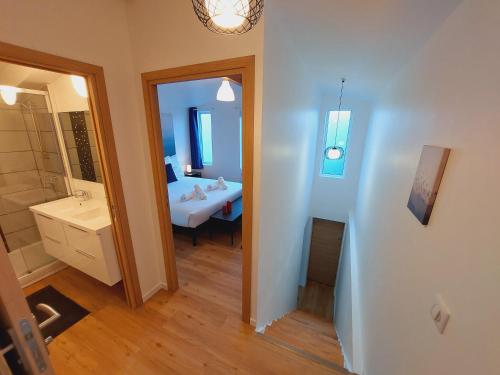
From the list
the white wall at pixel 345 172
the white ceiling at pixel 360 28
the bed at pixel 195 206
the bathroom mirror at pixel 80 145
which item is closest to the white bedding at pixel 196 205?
the bed at pixel 195 206

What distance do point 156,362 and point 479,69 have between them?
2.43 m

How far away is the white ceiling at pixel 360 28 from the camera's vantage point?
1.13 metres

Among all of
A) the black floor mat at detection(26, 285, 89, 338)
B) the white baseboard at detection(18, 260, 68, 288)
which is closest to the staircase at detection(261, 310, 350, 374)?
the black floor mat at detection(26, 285, 89, 338)

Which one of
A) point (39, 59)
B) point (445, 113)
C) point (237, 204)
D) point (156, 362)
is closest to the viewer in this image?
point (445, 113)

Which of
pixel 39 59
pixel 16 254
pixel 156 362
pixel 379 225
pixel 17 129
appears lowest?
pixel 156 362

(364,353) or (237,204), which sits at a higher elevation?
(237,204)

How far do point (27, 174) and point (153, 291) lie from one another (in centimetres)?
201

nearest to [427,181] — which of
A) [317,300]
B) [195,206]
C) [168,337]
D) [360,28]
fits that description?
[360,28]

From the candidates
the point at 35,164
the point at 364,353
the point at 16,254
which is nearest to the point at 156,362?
the point at 364,353

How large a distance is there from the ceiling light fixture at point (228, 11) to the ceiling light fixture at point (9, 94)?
8.66 ft

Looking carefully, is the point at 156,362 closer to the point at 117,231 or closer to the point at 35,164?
the point at 117,231

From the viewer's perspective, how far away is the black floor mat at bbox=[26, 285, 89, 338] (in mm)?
1803

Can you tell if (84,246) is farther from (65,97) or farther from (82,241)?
(65,97)

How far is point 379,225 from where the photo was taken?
1864 mm
